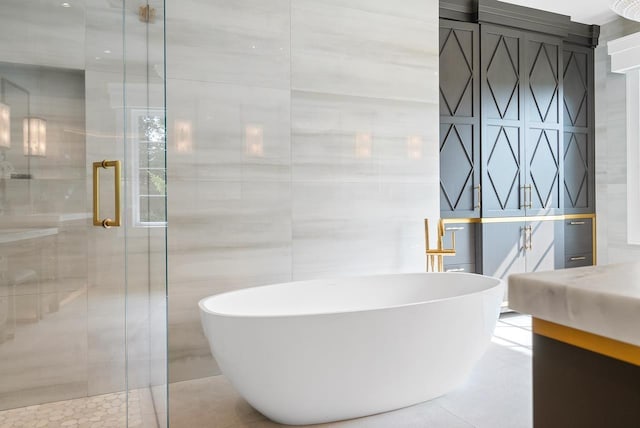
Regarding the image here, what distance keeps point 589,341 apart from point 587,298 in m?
0.07

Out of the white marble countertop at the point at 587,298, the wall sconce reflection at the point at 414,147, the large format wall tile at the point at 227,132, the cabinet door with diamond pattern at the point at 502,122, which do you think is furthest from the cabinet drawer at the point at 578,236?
the white marble countertop at the point at 587,298

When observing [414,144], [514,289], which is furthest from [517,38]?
[514,289]

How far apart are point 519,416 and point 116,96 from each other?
263cm

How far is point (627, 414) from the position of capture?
0.52m

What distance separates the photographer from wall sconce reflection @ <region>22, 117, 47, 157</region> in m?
2.46

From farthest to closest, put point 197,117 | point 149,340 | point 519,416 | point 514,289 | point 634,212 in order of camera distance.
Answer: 1. point 634,212
2. point 197,117
3. point 519,416
4. point 149,340
5. point 514,289

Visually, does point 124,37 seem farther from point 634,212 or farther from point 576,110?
point 634,212

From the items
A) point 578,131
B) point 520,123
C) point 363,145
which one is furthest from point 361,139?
point 578,131

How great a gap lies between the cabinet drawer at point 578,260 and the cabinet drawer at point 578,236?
4 centimetres

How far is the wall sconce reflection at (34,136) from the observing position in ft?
8.06

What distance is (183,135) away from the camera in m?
2.98

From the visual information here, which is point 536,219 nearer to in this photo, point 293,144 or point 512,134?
point 512,134

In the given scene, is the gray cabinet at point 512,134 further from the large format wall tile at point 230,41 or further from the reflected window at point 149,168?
the reflected window at point 149,168

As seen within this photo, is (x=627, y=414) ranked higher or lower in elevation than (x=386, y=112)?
A: lower
